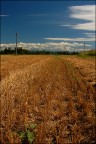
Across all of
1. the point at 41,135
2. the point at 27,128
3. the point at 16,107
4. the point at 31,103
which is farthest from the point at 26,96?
the point at 41,135

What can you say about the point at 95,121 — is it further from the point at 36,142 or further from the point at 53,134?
the point at 36,142

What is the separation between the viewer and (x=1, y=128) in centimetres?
664

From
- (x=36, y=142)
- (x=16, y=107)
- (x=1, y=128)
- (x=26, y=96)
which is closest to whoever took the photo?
(x=36, y=142)

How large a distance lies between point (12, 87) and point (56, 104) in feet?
9.86

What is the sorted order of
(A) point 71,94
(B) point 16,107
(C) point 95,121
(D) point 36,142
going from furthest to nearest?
(A) point 71,94 < (B) point 16,107 < (C) point 95,121 < (D) point 36,142

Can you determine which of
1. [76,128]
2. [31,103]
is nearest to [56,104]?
[31,103]

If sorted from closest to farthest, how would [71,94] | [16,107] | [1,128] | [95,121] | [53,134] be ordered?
[53,134] → [1,128] → [95,121] → [16,107] → [71,94]

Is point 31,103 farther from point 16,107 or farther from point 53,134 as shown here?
point 53,134

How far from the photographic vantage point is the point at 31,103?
9258 mm

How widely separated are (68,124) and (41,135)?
1.29 m

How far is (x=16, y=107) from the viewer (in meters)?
8.48

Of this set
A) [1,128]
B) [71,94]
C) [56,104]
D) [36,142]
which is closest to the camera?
[36,142]

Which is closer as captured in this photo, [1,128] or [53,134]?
[53,134]

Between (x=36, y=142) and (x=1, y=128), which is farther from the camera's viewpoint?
(x=1, y=128)
